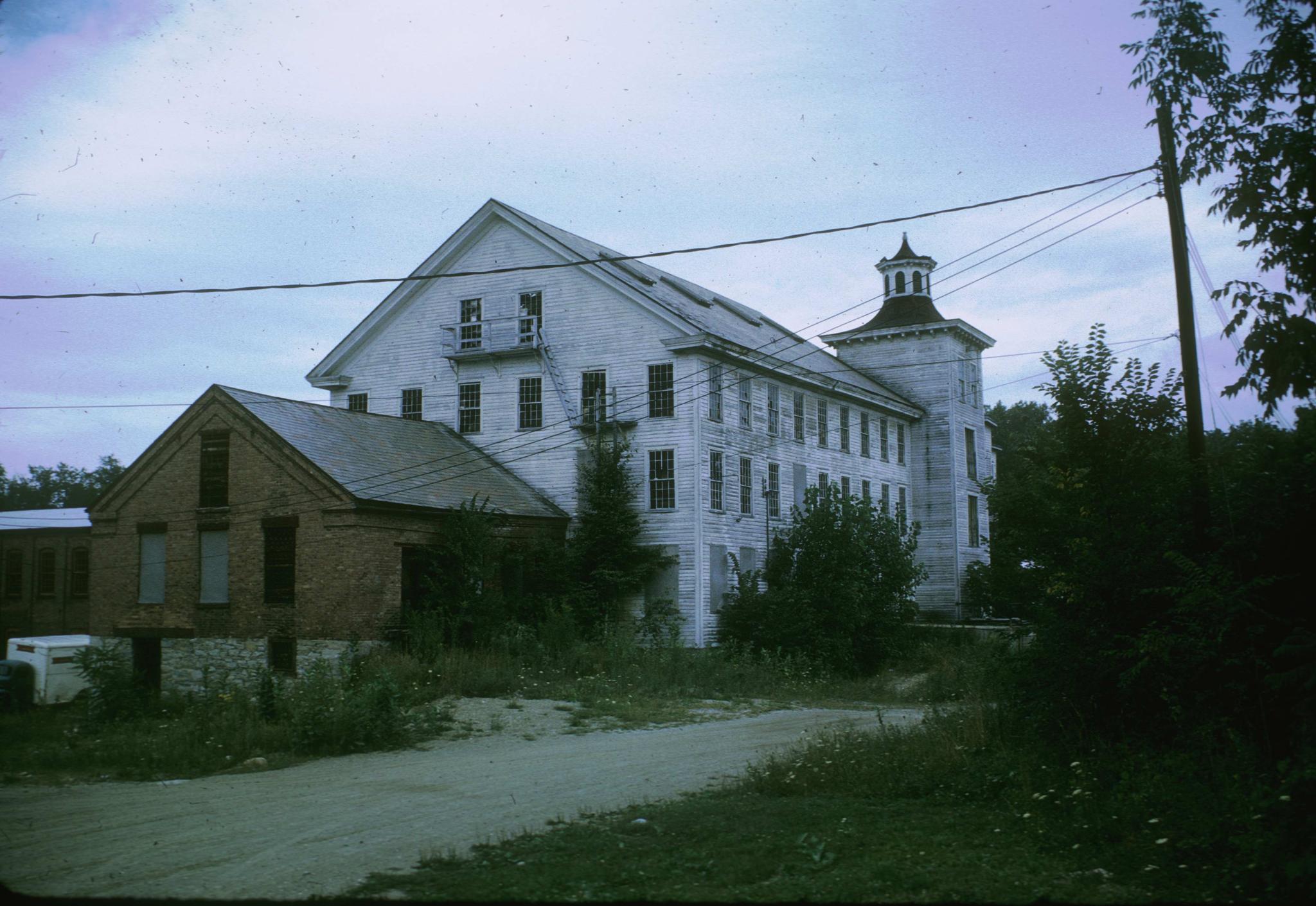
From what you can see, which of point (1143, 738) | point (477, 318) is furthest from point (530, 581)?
point (1143, 738)

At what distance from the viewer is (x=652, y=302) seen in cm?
3347

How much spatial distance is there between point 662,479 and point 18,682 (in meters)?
18.6

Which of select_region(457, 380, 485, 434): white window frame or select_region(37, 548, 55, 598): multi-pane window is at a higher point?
select_region(457, 380, 485, 434): white window frame

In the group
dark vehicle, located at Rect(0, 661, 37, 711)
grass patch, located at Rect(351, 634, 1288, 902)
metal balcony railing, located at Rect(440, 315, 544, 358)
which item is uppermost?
metal balcony railing, located at Rect(440, 315, 544, 358)

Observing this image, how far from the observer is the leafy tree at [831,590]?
104 feet

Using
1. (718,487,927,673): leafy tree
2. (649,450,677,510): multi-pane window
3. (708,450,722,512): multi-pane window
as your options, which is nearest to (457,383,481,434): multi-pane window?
(649,450,677,510): multi-pane window

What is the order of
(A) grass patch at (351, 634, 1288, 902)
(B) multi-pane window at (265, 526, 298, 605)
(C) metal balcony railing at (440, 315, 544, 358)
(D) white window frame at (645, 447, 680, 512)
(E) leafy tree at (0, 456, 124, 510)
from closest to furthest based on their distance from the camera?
1. (A) grass patch at (351, 634, 1288, 902)
2. (B) multi-pane window at (265, 526, 298, 605)
3. (D) white window frame at (645, 447, 680, 512)
4. (C) metal balcony railing at (440, 315, 544, 358)
5. (E) leafy tree at (0, 456, 124, 510)

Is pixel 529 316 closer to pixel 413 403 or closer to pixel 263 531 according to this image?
pixel 413 403

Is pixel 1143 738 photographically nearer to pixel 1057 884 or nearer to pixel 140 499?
pixel 1057 884

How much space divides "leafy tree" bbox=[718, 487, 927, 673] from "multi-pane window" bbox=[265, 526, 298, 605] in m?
11.9

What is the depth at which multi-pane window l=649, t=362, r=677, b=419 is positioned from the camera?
3316 centimetres

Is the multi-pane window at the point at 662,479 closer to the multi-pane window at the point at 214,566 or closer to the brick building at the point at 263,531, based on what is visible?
the brick building at the point at 263,531

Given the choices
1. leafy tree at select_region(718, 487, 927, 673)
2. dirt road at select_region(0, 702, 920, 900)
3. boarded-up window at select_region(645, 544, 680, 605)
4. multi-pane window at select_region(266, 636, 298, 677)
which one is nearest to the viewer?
dirt road at select_region(0, 702, 920, 900)

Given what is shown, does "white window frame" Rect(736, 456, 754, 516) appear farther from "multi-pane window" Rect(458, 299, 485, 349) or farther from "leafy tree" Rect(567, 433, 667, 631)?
"multi-pane window" Rect(458, 299, 485, 349)
